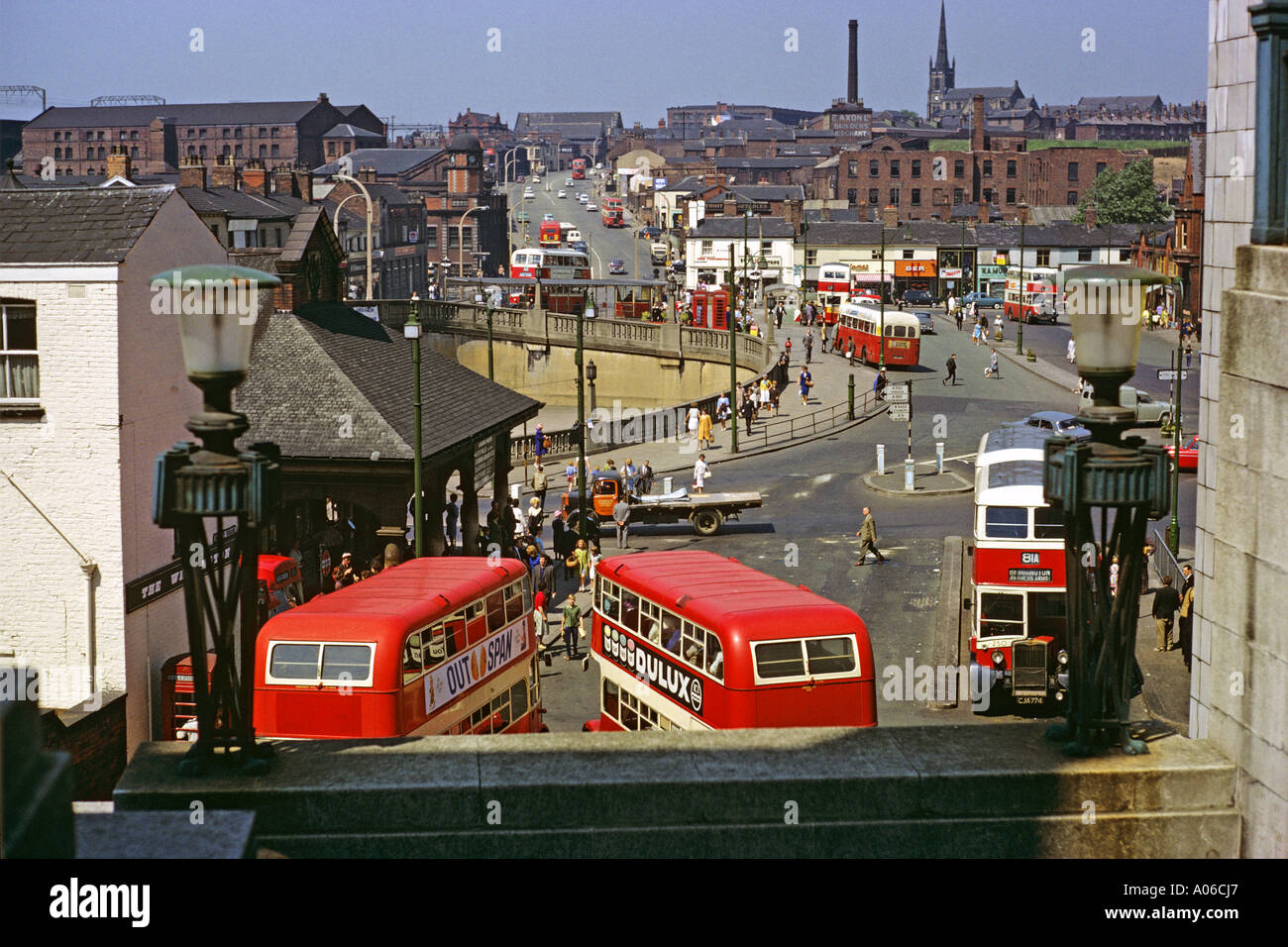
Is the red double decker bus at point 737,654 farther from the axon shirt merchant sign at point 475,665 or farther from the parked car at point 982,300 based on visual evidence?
the parked car at point 982,300

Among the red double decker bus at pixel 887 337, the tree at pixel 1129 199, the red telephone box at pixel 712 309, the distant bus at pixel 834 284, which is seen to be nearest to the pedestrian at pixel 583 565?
the red double decker bus at pixel 887 337

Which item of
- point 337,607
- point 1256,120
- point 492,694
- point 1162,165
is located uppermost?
point 1162,165

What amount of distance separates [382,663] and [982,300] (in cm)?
10394

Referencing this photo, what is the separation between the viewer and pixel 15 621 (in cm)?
2075

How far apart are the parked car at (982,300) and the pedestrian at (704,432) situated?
55.0 metres

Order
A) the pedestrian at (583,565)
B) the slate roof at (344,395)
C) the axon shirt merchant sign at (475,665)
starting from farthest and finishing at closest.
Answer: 1. the pedestrian at (583,565)
2. the slate roof at (344,395)
3. the axon shirt merchant sign at (475,665)

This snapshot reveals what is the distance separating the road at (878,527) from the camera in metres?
30.7

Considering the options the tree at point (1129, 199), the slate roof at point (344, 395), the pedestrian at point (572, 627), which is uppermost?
the tree at point (1129, 199)

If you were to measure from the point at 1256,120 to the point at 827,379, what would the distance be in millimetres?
68759

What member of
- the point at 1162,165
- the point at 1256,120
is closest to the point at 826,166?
the point at 1162,165

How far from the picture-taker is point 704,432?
2422 inches

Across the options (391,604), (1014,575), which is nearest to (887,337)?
(1014,575)
